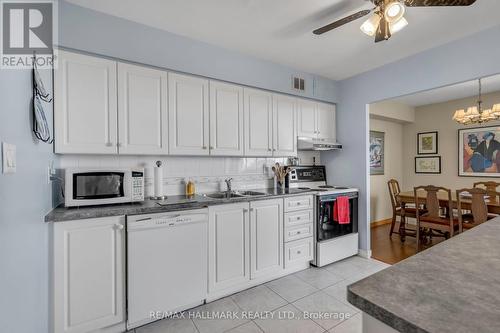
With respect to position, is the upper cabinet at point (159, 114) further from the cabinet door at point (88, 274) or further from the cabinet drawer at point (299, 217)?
the cabinet drawer at point (299, 217)

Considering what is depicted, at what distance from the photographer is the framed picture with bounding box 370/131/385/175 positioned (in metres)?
4.85

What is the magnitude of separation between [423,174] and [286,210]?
4049mm

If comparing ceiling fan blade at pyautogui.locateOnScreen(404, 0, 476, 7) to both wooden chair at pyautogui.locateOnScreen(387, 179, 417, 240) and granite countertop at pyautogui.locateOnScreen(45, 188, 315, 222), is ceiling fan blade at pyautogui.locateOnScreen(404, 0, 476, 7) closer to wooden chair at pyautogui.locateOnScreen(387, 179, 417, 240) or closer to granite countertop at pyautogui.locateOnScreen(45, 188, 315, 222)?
granite countertop at pyautogui.locateOnScreen(45, 188, 315, 222)

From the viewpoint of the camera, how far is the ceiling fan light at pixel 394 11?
1493 millimetres

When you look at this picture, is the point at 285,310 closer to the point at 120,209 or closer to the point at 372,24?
the point at 120,209

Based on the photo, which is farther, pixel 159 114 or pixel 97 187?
pixel 159 114

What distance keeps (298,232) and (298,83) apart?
6.33 ft

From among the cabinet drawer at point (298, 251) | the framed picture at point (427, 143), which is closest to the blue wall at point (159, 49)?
the cabinet drawer at point (298, 251)

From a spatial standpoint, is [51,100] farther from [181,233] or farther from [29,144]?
[181,233]

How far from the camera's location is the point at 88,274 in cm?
167

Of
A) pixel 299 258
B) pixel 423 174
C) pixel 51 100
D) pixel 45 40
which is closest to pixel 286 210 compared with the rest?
A: pixel 299 258

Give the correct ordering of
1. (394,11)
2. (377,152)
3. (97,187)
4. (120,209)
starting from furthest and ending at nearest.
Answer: (377,152)
(97,187)
(120,209)
(394,11)

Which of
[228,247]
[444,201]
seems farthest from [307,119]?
[444,201]

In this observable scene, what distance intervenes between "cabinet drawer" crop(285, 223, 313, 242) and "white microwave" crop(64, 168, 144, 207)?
1595mm
